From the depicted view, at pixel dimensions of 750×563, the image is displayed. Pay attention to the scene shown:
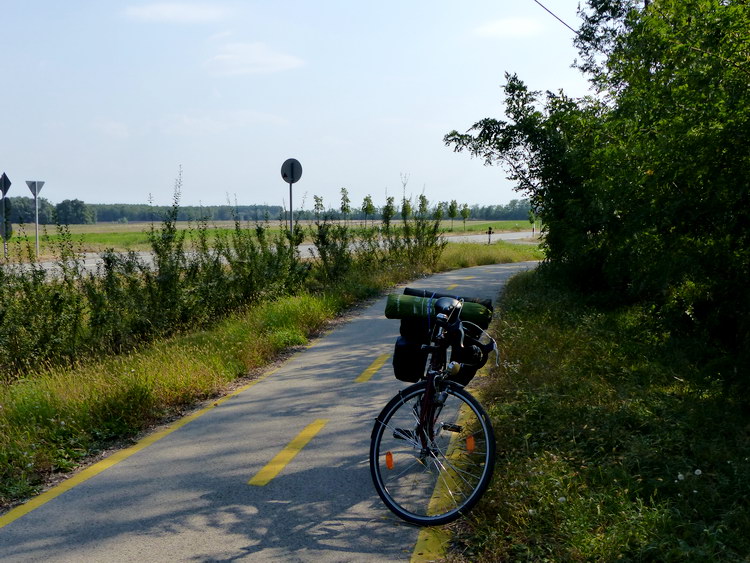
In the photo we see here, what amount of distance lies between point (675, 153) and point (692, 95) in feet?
1.65

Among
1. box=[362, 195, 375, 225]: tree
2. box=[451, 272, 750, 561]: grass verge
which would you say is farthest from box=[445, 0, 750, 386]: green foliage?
box=[362, 195, 375, 225]: tree

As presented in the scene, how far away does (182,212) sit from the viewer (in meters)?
11.6

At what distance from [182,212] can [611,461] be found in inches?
358

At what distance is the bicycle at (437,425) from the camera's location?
4.10 m

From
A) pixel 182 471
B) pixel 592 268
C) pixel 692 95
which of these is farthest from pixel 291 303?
pixel 692 95

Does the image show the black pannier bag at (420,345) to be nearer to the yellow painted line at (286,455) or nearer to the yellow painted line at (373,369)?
the yellow painted line at (286,455)

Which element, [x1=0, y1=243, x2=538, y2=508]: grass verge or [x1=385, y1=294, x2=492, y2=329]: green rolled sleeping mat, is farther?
[x1=0, y1=243, x2=538, y2=508]: grass verge

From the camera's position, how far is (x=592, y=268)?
12.8 meters

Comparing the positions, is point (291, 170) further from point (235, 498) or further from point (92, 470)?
point (235, 498)

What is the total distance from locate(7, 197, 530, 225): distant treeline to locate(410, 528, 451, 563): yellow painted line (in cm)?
812

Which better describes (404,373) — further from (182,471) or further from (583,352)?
(583,352)

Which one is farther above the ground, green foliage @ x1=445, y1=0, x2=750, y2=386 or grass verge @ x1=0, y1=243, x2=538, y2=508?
green foliage @ x1=445, y1=0, x2=750, y2=386

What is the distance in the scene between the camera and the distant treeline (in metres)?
11.2

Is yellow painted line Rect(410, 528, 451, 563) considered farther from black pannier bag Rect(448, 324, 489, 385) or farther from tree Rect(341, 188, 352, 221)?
tree Rect(341, 188, 352, 221)
